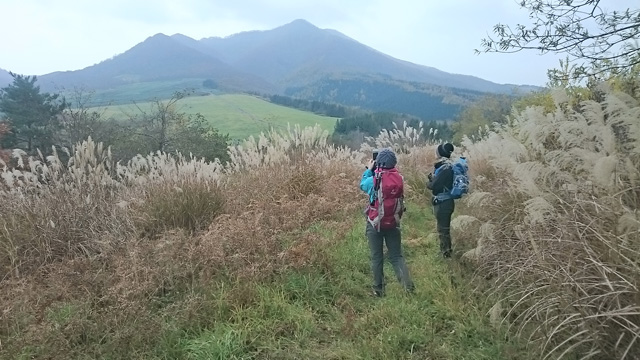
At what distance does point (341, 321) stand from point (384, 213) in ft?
3.67

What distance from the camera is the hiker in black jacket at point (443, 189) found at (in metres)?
4.87

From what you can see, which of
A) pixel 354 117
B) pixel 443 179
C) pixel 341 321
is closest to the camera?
pixel 341 321

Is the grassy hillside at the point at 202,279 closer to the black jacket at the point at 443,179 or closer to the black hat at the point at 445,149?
the black jacket at the point at 443,179

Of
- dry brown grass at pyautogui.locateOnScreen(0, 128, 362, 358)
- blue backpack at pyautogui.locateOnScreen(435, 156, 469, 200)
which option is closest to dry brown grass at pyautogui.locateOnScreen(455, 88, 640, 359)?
blue backpack at pyautogui.locateOnScreen(435, 156, 469, 200)

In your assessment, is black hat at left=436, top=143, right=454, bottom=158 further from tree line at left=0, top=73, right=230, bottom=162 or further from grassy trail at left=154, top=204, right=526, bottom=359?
tree line at left=0, top=73, right=230, bottom=162

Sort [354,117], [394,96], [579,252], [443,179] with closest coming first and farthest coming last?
1. [579,252]
2. [443,179]
3. [354,117]
4. [394,96]

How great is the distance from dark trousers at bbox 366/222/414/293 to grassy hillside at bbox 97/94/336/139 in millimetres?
47710

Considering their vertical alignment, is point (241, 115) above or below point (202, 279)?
above

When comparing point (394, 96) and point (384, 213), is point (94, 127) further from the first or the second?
point (394, 96)

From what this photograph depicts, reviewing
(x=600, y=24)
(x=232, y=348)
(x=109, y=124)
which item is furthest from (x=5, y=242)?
(x=109, y=124)

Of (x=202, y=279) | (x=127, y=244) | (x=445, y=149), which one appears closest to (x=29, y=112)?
(x=127, y=244)

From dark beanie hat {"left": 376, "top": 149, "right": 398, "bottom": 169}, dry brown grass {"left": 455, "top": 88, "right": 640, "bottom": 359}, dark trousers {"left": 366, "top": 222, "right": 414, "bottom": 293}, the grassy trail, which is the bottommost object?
the grassy trail

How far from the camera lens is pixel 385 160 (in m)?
4.21

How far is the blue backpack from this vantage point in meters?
4.84
